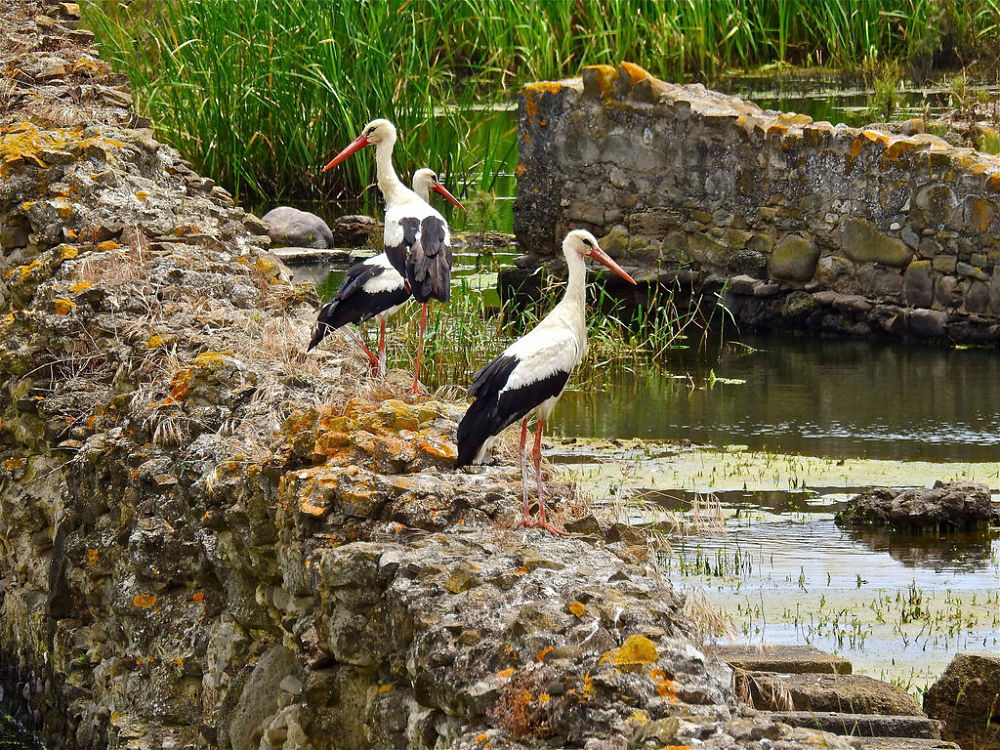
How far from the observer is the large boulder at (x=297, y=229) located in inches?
668

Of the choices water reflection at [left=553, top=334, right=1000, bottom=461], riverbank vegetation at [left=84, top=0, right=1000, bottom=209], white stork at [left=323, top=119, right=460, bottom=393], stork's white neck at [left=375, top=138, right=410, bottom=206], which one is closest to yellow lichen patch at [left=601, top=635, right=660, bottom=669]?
white stork at [left=323, top=119, right=460, bottom=393]

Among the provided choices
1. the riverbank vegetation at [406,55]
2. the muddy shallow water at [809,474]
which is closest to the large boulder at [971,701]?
the muddy shallow water at [809,474]

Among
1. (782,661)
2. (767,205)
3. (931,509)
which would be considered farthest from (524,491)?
(767,205)

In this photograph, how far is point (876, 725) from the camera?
13.8 feet

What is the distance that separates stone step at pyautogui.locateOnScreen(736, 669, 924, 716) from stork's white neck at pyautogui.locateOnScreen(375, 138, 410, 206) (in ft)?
10.5

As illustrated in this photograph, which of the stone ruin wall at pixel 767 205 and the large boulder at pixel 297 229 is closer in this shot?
the stone ruin wall at pixel 767 205

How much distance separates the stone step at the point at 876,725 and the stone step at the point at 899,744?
9cm

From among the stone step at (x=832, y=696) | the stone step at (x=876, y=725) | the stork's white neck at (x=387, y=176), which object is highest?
the stork's white neck at (x=387, y=176)

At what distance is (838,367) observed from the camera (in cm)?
1262

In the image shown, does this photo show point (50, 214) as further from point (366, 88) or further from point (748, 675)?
point (366, 88)

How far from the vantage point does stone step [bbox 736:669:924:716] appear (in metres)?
4.50

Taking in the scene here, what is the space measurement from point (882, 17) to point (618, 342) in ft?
36.6

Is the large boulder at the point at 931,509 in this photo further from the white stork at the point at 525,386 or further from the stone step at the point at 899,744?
the stone step at the point at 899,744

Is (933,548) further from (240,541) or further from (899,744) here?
(899,744)
